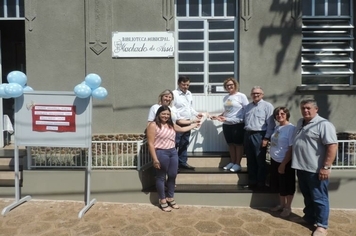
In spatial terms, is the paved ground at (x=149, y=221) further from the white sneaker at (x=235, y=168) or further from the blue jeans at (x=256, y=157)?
the white sneaker at (x=235, y=168)

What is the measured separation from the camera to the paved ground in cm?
439

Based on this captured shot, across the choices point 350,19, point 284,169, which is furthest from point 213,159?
point 350,19

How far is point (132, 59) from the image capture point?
268 inches

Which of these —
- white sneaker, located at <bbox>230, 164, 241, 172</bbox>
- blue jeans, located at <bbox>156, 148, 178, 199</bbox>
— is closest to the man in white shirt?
blue jeans, located at <bbox>156, 148, 178, 199</bbox>

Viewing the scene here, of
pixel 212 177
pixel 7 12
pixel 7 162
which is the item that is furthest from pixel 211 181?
pixel 7 12

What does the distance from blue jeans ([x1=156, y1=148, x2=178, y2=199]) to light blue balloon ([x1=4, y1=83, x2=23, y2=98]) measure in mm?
2273

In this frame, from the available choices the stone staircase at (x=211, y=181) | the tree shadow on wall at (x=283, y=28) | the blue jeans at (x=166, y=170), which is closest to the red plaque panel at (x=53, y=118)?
the blue jeans at (x=166, y=170)

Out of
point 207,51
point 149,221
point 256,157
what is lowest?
point 149,221

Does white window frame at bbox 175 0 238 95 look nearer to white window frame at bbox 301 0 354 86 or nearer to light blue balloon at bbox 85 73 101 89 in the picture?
white window frame at bbox 301 0 354 86

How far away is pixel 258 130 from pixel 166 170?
155 cm

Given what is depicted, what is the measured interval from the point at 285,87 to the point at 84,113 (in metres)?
4.00

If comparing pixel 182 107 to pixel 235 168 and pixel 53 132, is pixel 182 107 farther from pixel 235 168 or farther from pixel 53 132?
pixel 53 132

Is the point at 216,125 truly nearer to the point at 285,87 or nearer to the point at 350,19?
the point at 285,87

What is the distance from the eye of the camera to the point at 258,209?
5156mm
